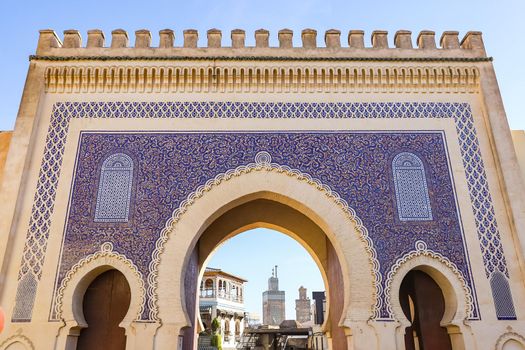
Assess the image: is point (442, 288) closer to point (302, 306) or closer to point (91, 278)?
point (91, 278)

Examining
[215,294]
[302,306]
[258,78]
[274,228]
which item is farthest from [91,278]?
[302,306]

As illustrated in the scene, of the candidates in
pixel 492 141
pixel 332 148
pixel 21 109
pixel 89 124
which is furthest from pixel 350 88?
pixel 21 109

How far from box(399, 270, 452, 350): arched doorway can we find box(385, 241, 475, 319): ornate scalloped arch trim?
34 cm

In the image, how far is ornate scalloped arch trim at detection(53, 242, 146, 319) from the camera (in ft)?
13.6

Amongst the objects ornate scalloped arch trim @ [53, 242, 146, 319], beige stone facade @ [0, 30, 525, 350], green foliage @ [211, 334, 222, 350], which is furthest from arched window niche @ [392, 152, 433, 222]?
green foliage @ [211, 334, 222, 350]

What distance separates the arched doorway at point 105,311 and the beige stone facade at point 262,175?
0.10 m

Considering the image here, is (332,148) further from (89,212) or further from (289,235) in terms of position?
(89,212)

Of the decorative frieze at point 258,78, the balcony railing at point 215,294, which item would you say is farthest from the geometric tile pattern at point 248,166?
the balcony railing at point 215,294

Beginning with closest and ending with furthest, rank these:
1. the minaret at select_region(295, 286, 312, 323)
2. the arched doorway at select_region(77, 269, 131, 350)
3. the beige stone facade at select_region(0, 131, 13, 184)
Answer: the arched doorway at select_region(77, 269, 131, 350), the beige stone facade at select_region(0, 131, 13, 184), the minaret at select_region(295, 286, 312, 323)

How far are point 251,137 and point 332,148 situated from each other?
35.7 inches

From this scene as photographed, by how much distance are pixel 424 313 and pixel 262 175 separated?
2.21 metres

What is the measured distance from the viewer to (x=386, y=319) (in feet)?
13.5

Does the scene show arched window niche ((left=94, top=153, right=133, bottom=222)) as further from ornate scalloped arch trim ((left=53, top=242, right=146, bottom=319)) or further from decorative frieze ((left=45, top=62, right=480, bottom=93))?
decorative frieze ((left=45, top=62, right=480, bottom=93))

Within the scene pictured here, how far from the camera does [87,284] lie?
14.5 ft
